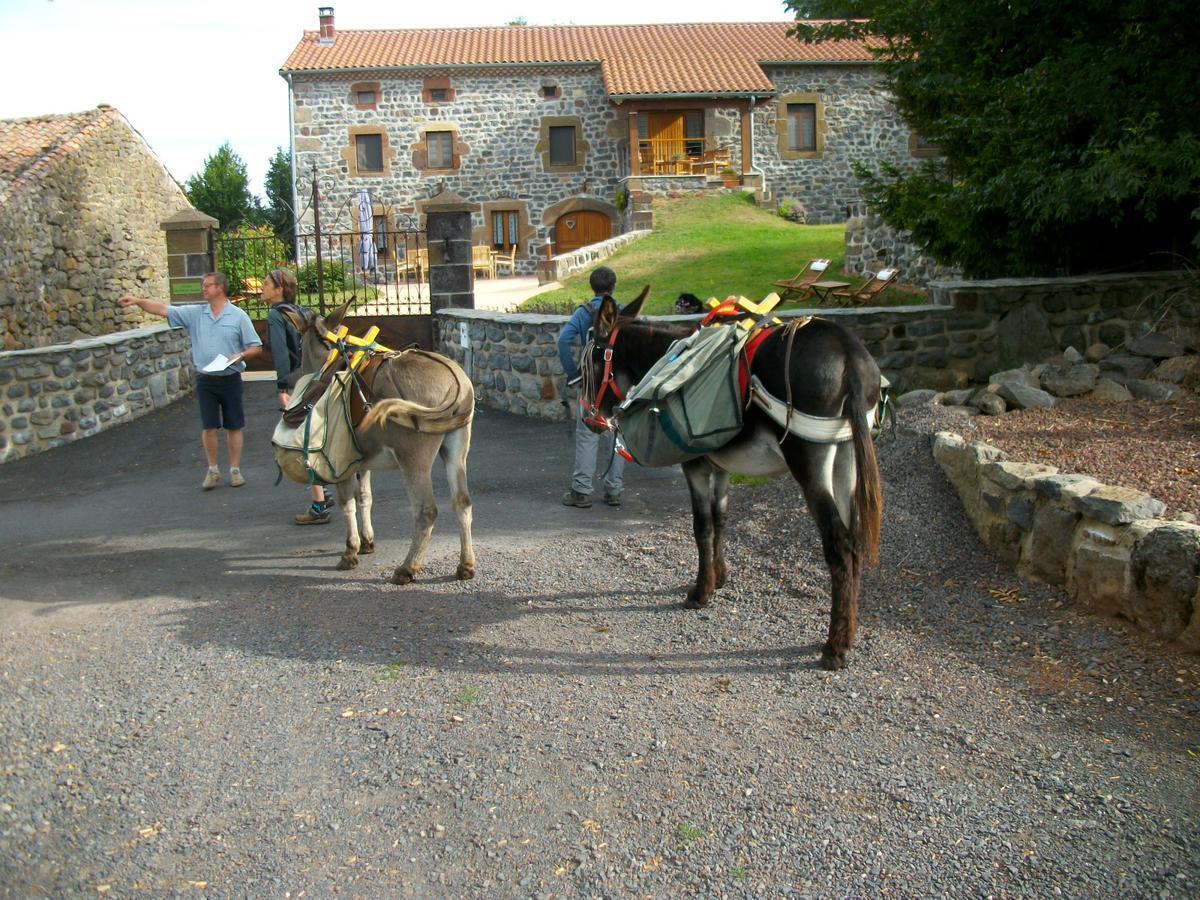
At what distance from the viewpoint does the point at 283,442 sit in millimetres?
6703

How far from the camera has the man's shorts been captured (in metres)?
9.38

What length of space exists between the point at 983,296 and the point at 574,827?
889 centimetres

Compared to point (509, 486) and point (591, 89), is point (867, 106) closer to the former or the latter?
point (591, 89)

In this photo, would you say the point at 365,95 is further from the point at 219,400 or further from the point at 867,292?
the point at 219,400

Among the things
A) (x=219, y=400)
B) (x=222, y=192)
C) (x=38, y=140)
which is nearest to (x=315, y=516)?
(x=219, y=400)

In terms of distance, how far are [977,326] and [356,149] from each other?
31.0 meters

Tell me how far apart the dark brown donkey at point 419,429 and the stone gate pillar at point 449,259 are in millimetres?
7971

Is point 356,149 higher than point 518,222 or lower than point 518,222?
higher

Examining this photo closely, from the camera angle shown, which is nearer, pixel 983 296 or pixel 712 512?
pixel 712 512

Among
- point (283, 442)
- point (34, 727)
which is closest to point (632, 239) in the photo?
point (283, 442)

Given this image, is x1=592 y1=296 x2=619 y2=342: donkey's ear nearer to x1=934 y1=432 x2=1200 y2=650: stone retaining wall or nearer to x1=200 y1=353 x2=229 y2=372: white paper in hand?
x1=934 y1=432 x2=1200 y2=650: stone retaining wall

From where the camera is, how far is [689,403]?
5.36 metres

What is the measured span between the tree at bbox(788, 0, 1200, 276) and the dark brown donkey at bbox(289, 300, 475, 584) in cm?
564

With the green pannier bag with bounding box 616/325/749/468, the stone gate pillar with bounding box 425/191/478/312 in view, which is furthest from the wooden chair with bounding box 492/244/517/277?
the green pannier bag with bounding box 616/325/749/468
